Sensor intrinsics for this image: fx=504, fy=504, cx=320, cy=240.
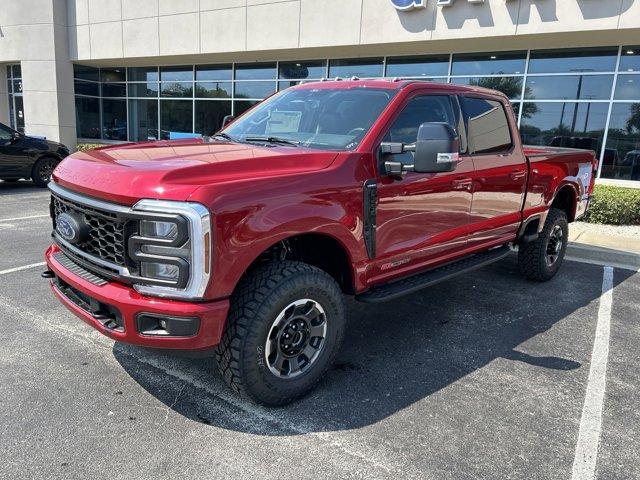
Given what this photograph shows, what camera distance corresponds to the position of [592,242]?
8.09 metres

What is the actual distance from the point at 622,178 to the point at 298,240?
1171cm

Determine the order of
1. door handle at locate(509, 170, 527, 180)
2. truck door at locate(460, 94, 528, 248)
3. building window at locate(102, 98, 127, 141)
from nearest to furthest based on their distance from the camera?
1. truck door at locate(460, 94, 528, 248)
2. door handle at locate(509, 170, 527, 180)
3. building window at locate(102, 98, 127, 141)

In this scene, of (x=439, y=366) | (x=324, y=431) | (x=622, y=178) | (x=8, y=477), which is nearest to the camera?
(x=8, y=477)

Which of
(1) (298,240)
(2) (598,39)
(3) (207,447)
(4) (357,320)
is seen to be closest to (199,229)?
(1) (298,240)

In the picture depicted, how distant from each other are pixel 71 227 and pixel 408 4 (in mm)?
11652

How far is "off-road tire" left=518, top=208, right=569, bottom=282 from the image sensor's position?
19.1 feet

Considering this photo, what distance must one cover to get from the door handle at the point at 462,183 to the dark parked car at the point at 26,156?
1095 centimetres

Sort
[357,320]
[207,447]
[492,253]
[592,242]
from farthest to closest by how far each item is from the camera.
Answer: [592,242] → [492,253] → [357,320] → [207,447]

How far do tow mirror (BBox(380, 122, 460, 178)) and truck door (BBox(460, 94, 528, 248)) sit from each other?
1173mm

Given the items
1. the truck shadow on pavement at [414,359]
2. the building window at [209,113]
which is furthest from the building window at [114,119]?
the truck shadow on pavement at [414,359]

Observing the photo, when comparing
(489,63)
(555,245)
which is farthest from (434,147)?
(489,63)

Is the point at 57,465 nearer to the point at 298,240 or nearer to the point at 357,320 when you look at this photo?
the point at 298,240

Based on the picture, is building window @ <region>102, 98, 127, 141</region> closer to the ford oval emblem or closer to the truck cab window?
the truck cab window

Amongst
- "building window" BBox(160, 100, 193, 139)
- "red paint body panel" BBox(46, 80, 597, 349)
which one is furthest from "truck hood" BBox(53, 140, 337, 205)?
"building window" BBox(160, 100, 193, 139)
